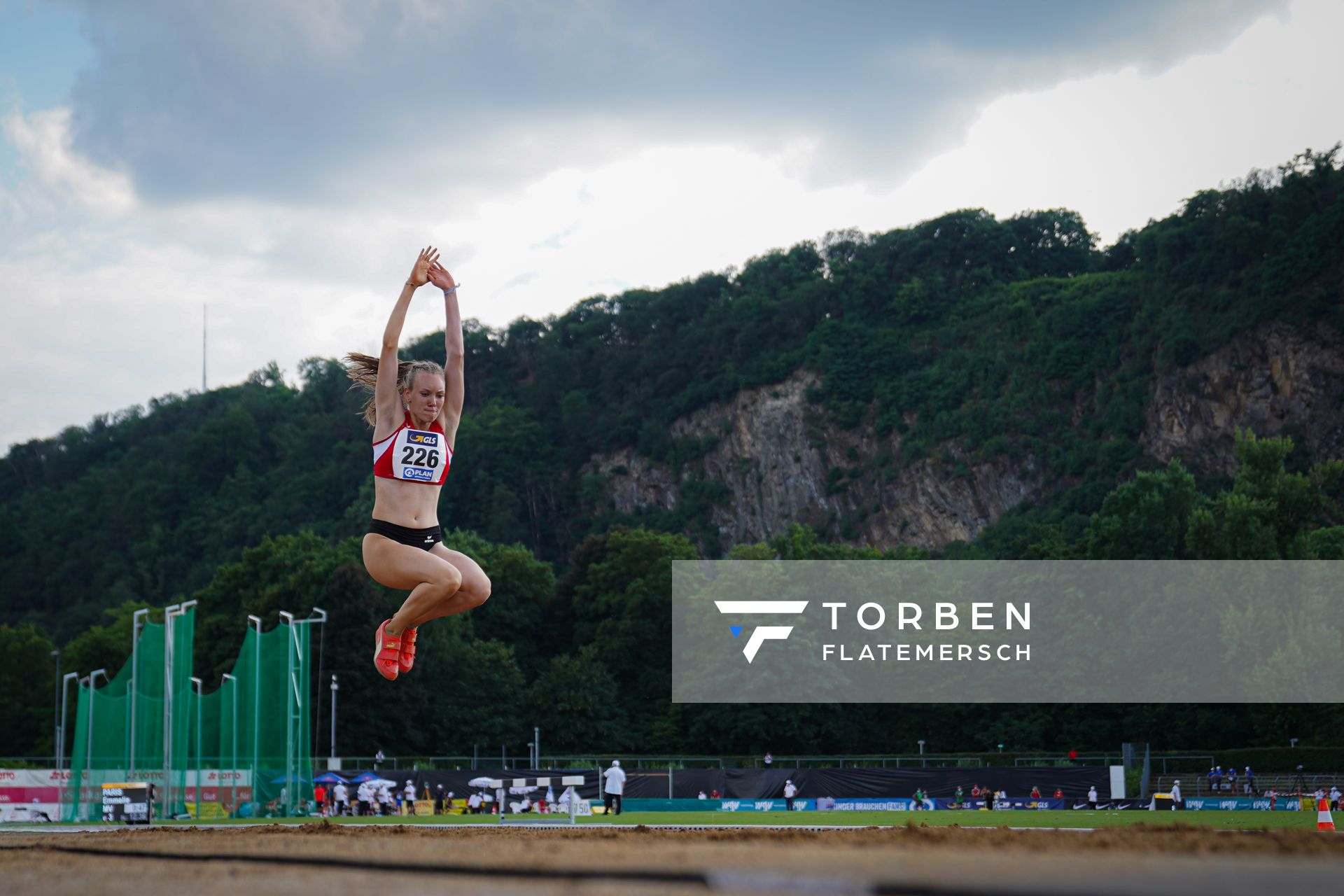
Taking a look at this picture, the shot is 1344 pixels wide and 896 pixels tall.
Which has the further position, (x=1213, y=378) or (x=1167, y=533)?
(x=1213, y=378)

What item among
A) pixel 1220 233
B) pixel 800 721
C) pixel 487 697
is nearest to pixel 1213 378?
pixel 1220 233

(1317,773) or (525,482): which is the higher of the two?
(525,482)

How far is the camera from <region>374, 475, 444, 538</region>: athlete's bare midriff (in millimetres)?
11523

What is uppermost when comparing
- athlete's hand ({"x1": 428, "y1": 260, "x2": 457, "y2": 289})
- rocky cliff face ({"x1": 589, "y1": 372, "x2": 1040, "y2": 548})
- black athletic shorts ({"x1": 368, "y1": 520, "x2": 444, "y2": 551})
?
rocky cliff face ({"x1": 589, "y1": 372, "x2": 1040, "y2": 548})

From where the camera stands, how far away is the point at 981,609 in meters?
73.1

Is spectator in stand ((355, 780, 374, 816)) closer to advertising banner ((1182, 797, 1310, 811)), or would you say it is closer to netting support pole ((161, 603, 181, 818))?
netting support pole ((161, 603, 181, 818))

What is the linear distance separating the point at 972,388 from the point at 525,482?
→ 46.4 m

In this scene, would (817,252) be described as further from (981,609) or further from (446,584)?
(446,584)

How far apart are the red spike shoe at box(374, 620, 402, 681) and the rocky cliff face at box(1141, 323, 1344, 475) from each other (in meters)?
90.9

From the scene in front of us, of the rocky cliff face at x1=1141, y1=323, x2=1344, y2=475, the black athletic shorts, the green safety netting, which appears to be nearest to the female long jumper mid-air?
the black athletic shorts

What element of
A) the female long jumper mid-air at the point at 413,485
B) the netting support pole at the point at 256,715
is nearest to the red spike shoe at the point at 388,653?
the female long jumper mid-air at the point at 413,485

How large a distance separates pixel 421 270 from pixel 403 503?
7.38 ft

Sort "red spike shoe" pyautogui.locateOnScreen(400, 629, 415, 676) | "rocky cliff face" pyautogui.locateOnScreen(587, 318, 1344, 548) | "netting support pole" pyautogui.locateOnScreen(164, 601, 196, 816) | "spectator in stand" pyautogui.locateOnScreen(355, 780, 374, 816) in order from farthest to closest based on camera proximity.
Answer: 1. "rocky cliff face" pyautogui.locateOnScreen(587, 318, 1344, 548)
2. "spectator in stand" pyautogui.locateOnScreen(355, 780, 374, 816)
3. "netting support pole" pyautogui.locateOnScreen(164, 601, 196, 816)
4. "red spike shoe" pyautogui.locateOnScreen(400, 629, 415, 676)

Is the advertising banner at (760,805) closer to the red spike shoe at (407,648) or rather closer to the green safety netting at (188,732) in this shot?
the green safety netting at (188,732)
